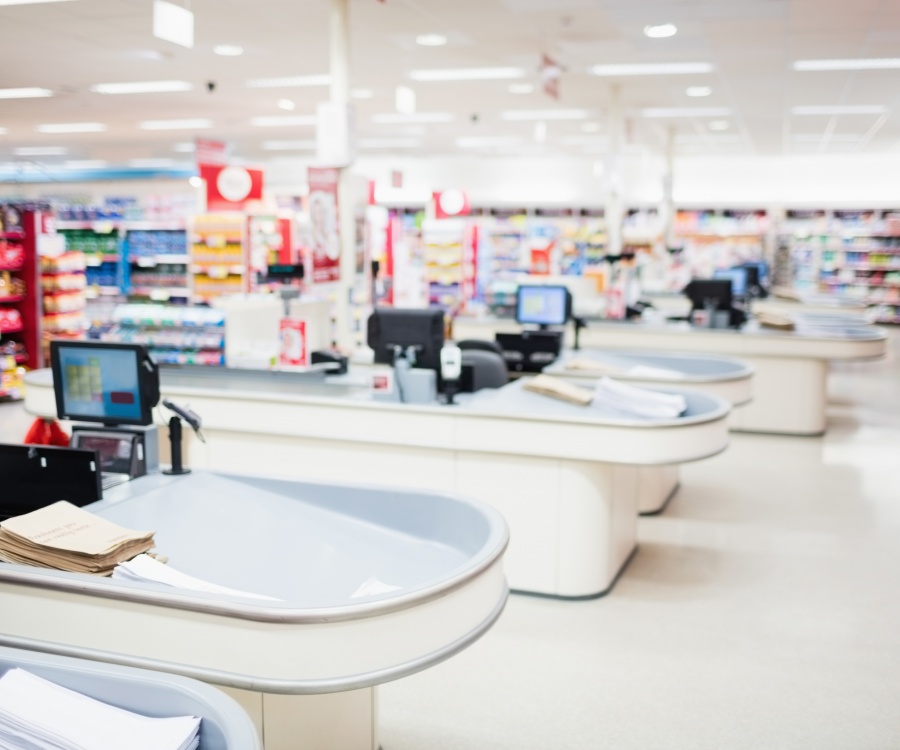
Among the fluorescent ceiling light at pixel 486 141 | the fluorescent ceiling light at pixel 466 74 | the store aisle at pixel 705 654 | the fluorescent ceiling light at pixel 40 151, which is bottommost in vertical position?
the store aisle at pixel 705 654

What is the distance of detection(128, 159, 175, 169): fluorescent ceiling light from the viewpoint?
65.9 ft

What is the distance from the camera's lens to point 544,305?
7.32 meters

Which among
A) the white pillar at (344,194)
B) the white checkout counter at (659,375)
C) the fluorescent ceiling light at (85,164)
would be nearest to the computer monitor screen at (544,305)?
the white checkout counter at (659,375)

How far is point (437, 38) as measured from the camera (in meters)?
8.10

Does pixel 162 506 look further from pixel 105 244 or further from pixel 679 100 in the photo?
pixel 105 244

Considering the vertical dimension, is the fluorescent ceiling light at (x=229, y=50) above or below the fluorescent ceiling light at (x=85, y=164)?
above

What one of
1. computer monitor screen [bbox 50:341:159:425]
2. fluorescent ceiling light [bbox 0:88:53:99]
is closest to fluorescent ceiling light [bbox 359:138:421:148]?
fluorescent ceiling light [bbox 0:88:53:99]

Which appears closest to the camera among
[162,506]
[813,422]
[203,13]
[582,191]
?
[162,506]

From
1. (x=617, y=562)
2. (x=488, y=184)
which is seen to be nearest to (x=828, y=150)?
(x=488, y=184)

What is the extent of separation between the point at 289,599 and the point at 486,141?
14447 mm

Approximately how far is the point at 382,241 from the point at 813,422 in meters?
7.39

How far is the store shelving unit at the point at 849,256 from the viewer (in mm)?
20016

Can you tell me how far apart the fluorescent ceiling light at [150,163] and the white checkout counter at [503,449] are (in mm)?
16431

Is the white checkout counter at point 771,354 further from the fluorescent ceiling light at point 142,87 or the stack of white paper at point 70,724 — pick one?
the stack of white paper at point 70,724
